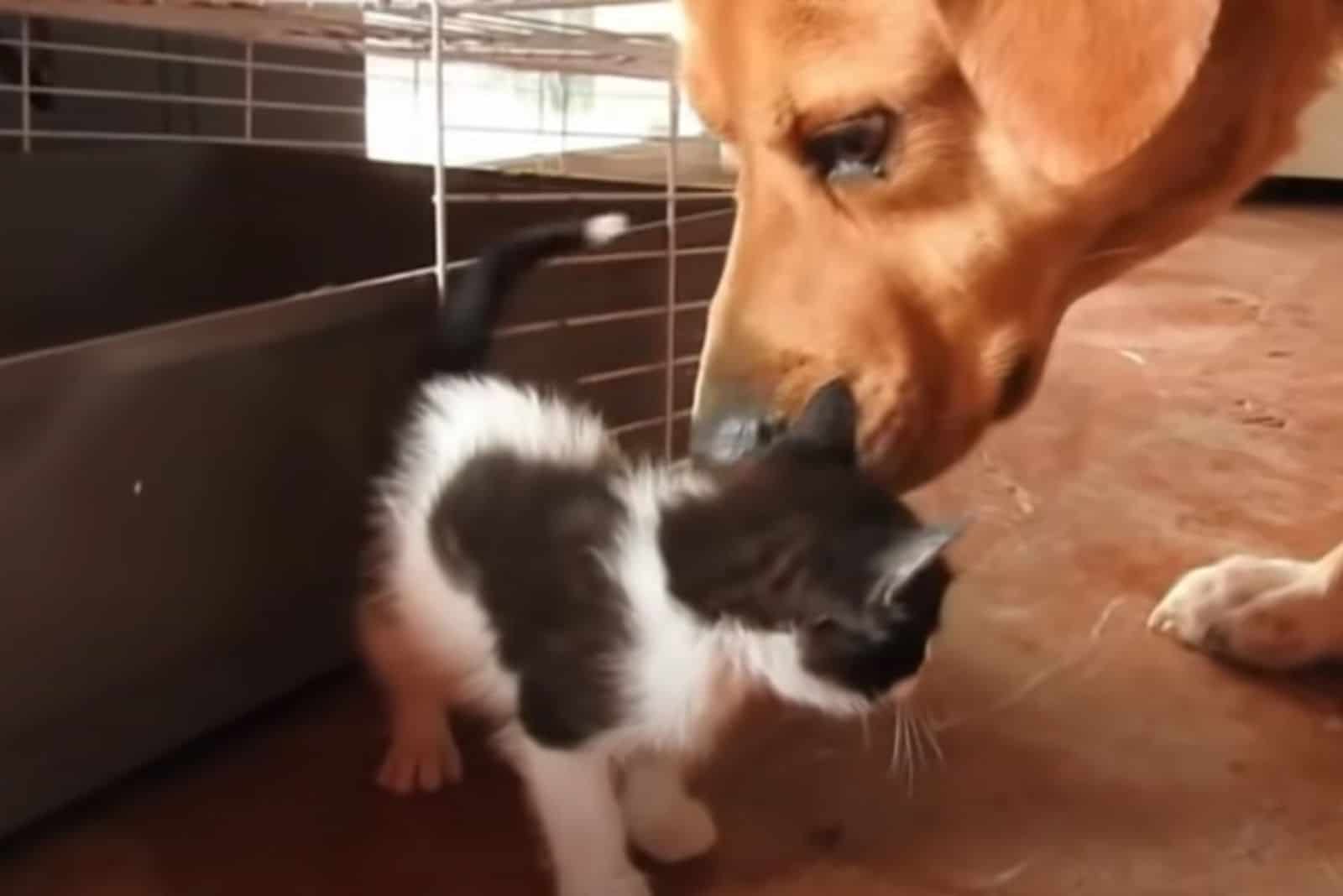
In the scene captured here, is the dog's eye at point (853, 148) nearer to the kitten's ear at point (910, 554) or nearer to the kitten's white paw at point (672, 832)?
the kitten's ear at point (910, 554)

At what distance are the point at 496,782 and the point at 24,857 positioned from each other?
321 millimetres

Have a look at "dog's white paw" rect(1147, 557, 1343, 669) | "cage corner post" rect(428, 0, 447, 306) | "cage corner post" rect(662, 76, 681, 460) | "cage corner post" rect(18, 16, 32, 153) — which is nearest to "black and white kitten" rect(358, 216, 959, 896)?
"cage corner post" rect(428, 0, 447, 306)

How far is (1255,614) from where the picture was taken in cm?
143

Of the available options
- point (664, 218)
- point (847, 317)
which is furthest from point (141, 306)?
point (847, 317)

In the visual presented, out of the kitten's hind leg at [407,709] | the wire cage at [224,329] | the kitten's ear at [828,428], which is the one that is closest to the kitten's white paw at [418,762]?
the kitten's hind leg at [407,709]

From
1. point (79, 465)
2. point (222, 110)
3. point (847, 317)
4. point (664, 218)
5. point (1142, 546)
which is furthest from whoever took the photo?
point (222, 110)

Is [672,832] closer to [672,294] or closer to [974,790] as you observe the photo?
[974,790]

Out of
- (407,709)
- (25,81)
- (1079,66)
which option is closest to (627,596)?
(407,709)

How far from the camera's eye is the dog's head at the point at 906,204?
45.1 inches

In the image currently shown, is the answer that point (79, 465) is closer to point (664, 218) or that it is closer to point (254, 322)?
point (254, 322)

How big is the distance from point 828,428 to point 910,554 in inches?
4.9

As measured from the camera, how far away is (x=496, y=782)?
1247 mm

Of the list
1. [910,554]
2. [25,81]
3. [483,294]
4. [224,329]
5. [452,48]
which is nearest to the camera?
[910,554]

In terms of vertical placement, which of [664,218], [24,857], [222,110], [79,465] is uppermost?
[222,110]
